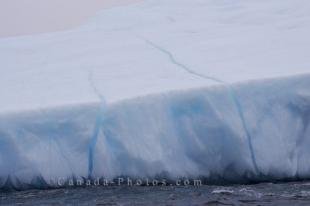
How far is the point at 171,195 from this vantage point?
148cm

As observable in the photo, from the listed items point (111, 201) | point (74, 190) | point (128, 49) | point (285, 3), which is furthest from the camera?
point (285, 3)

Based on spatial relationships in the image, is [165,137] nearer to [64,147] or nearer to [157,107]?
[157,107]

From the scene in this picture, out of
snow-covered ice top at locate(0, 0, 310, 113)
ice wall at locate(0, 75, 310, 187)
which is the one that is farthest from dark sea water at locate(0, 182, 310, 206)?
snow-covered ice top at locate(0, 0, 310, 113)

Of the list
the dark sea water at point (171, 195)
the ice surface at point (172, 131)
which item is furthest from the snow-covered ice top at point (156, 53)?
the dark sea water at point (171, 195)

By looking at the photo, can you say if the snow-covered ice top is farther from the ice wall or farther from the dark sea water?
the dark sea water

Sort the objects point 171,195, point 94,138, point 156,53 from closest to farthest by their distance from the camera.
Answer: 1. point 171,195
2. point 94,138
3. point 156,53

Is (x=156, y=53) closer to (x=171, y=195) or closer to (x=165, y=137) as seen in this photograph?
(x=165, y=137)

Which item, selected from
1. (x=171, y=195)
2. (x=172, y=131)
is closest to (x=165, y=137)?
(x=172, y=131)

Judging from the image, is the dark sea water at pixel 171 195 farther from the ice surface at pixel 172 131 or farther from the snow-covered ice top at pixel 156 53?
Answer: the snow-covered ice top at pixel 156 53

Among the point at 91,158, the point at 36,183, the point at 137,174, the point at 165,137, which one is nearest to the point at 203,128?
the point at 165,137

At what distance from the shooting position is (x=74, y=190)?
1569mm

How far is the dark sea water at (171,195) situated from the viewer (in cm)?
141

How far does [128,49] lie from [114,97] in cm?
90

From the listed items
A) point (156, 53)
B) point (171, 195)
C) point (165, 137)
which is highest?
point (156, 53)
